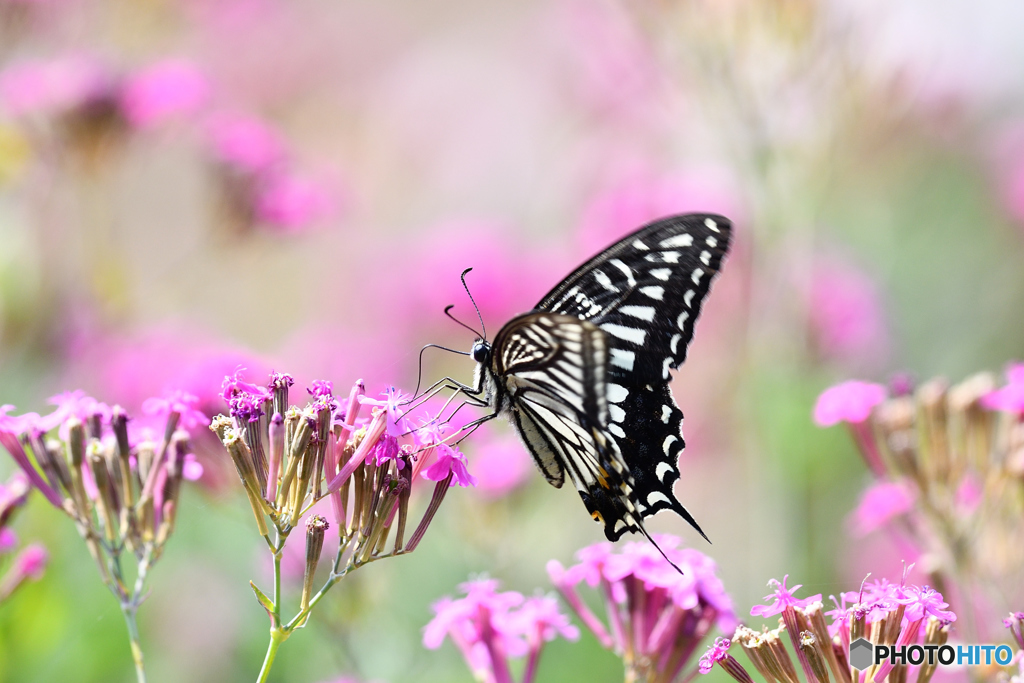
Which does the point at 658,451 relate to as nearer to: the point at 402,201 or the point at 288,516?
the point at 288,516

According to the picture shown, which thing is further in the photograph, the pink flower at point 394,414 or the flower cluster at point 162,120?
the flower cluster at point 162,120

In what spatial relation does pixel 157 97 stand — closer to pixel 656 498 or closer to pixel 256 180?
pixel 256 180

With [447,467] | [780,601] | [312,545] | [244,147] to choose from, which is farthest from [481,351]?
[244,147]

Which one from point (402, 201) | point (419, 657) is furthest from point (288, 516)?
point (402, 201)

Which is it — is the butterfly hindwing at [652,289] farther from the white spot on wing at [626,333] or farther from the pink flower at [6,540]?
the pink flower at [6,540]

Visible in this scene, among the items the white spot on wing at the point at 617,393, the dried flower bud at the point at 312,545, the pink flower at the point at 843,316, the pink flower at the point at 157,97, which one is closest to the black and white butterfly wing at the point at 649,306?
the white spot on wing at the point at 617,393

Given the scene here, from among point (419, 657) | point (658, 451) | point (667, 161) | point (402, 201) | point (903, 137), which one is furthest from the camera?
point (402, 201)
